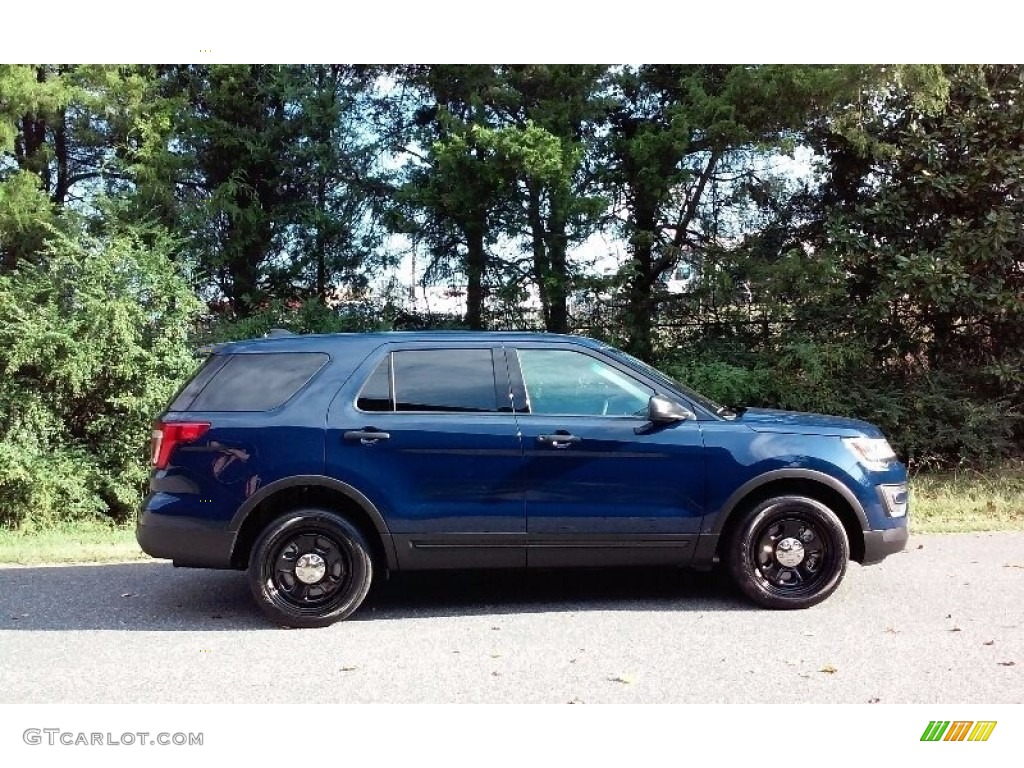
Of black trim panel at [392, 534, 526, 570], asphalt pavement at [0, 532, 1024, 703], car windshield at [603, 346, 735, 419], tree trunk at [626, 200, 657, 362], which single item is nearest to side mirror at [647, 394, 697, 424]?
car windshield at [603, 346, 735, 419]

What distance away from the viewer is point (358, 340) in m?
5.92

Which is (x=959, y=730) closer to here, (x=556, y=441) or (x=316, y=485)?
(x=556, y=441)

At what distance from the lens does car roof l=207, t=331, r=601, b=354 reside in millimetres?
5867

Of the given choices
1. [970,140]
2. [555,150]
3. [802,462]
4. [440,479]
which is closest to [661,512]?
[802,462]

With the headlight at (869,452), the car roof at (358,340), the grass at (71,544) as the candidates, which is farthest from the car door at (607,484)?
the grass at (71,544)

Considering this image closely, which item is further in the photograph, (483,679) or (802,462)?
(802,462)

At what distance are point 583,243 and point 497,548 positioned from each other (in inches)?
302

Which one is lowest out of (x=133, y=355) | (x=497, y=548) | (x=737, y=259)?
(x=497, y=548)

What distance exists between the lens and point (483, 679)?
450 centimetres

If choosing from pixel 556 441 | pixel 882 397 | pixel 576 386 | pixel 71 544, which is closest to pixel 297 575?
pixel 556 441

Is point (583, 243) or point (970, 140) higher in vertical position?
point (970, 140)

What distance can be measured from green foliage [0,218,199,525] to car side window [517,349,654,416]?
6769 millimetres

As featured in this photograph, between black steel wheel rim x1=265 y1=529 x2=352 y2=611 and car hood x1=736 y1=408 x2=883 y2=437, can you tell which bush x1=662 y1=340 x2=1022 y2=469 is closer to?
car hood x1=736 y1=408 x2=883 y2=437

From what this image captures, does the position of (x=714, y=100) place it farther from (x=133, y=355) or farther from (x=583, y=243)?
(x=133, y=355)
